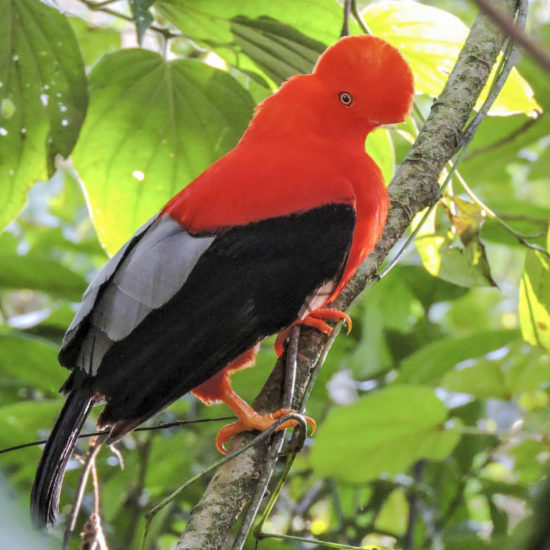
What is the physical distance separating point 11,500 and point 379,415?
1.82 metres

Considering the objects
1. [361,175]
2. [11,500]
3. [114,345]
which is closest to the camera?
[11,500]

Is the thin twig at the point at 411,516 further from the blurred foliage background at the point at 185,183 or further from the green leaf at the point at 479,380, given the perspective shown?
the green leaf at the point at 479,380

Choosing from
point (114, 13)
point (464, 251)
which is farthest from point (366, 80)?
point (114, 13)

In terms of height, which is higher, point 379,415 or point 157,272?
point 157,272

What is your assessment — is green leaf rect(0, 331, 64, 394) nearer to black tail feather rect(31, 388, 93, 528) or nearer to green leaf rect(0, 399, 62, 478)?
green leaf rect(0, 399, 62, 478)

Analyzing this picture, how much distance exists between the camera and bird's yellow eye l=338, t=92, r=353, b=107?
203 centimetres

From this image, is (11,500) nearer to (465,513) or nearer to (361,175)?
(361,175)

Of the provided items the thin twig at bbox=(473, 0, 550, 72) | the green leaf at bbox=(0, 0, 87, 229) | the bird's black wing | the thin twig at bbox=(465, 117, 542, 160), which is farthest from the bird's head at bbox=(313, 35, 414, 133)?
the thin twig at bbox=(473, 0, 550, 72)

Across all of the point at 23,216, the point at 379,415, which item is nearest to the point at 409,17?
the point at 379,415

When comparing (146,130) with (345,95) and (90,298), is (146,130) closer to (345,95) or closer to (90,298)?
(345,95)

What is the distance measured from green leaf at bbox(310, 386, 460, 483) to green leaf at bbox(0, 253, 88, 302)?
1.06m

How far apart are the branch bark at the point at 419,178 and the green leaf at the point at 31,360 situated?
98 cm

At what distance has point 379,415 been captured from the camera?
2.14m

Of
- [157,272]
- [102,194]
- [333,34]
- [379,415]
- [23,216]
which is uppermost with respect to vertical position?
[333,34]
